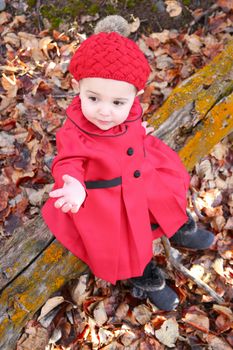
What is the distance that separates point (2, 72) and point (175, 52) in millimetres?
1863

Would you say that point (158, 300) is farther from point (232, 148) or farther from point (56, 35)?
point (56, 35)

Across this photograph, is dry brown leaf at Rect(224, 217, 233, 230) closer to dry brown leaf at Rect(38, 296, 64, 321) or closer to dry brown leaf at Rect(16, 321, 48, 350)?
dry brown leaf at Rect(38, 296, 64, 321)

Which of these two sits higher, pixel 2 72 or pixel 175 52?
pixel 175 52

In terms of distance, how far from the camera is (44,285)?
9.27ft

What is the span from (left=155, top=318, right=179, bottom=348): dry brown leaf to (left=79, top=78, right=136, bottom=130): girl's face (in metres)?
1.63

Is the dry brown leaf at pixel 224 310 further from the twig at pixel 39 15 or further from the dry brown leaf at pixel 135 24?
the twig at pixel 39 15

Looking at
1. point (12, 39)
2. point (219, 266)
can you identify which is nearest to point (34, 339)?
point (219, 266)

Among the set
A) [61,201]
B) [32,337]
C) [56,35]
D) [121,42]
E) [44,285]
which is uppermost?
[121,42]

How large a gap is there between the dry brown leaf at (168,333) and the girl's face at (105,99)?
163cm

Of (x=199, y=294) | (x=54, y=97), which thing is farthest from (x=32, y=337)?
(x=54, y=97)

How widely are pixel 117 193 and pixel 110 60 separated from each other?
33.5 inches

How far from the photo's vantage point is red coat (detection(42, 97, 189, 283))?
2412 millimetres

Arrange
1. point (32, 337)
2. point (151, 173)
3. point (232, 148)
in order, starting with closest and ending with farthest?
point (151, 173)
point (32, 337)
point (232, 148)

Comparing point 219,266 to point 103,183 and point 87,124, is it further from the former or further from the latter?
point 87,124
